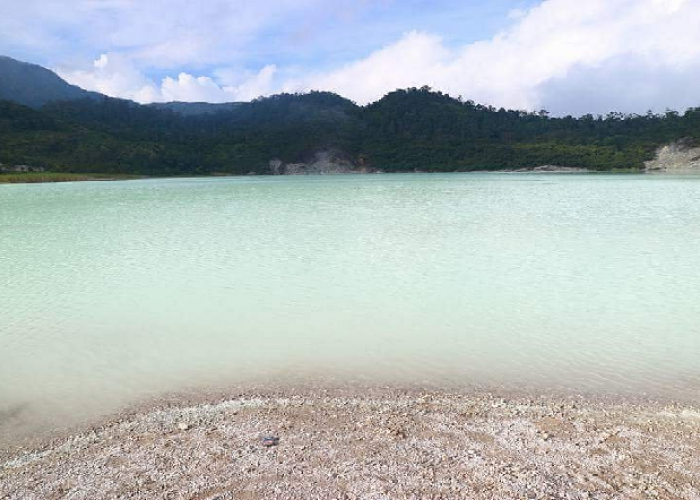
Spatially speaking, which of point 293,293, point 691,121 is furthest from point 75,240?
point 691,121

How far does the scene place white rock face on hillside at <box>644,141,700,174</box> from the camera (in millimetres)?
83375

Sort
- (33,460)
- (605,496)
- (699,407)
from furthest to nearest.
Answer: (699,407) → (33,460) → (605,496)

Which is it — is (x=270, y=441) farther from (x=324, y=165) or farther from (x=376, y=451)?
(x=324, y=165)

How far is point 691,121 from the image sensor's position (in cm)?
10262

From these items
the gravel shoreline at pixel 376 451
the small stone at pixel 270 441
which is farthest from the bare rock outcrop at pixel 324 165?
the small stone at pixel 270 441

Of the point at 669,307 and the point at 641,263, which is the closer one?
the point at 669,307

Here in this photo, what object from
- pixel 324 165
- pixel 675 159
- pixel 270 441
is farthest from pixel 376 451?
pixel 324 165

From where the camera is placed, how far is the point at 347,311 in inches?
326

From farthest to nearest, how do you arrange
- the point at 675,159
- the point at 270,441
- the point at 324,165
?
the point at 324,165
the point at 675,159
the point at 270,441

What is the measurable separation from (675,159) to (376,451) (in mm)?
101211

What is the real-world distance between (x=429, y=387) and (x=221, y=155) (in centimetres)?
11456

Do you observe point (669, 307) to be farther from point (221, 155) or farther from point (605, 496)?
point (221, 155)

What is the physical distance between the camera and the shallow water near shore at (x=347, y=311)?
18.8 feet

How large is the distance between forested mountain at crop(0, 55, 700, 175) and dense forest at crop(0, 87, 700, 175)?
0.86ft
